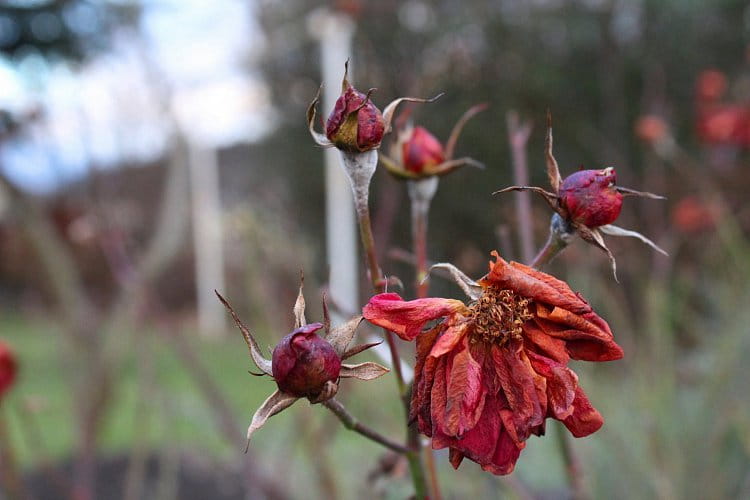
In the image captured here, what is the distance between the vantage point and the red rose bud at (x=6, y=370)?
799 mm

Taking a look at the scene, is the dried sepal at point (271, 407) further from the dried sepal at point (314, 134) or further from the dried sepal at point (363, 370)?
the dried sepal at point (314, 134)

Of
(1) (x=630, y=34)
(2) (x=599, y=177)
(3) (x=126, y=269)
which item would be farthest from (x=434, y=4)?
(2) (x=599, y=177)

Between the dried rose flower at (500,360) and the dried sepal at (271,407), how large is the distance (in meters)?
0.06

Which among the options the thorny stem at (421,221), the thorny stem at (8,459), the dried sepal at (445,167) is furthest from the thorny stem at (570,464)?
the thorny stem at (8,459)

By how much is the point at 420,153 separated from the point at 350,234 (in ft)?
10.7

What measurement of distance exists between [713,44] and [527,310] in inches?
171

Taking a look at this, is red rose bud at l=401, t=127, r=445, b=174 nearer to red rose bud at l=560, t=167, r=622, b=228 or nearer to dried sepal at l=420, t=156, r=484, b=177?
dried sepal at l=420, t=156, r=484, b=177

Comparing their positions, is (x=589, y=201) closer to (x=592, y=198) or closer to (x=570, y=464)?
(x=592, y=198)

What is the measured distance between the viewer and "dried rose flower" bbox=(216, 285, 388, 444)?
1.20 ft

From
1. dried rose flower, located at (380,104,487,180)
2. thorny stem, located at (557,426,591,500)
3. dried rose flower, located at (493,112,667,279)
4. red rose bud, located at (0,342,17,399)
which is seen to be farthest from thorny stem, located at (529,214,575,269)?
red rose bud, located at (0,342,17,399)

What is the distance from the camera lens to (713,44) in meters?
4.17

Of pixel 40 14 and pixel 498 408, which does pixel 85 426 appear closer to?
pixel 40 14

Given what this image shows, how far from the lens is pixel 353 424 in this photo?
425 millimetres

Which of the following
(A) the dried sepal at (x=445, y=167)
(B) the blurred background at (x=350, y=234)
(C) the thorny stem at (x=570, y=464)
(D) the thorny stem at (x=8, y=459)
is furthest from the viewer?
(B) the blurred background at (x=350, y=234)
